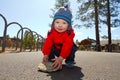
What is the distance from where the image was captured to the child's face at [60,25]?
2.99 meters

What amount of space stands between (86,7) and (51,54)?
70.1 ft

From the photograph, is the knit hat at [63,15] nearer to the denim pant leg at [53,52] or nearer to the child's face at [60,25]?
the child's face at [60,25]

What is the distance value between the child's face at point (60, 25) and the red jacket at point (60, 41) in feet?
0.17

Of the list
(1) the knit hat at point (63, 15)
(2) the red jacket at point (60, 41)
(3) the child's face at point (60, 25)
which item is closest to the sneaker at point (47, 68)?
(2) the red jacket at point (60, 41)

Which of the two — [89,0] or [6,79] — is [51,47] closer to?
[6,79]

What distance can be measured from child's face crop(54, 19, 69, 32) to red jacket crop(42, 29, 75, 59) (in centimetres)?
5

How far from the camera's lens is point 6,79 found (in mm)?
1846

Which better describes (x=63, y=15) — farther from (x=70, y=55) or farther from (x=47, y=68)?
(x=47, y=68)

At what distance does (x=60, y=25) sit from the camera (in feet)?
9.98

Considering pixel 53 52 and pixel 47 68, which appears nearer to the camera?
pixel 47 68

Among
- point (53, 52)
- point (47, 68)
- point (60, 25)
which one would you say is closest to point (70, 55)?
point (53, 52)

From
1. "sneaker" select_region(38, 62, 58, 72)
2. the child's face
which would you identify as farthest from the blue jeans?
"sneaker" select_region(38, 62, 58, 72)

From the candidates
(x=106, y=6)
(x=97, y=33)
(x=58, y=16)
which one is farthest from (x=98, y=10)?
(x=58, y=16)

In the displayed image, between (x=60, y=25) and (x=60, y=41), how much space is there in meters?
0.22
